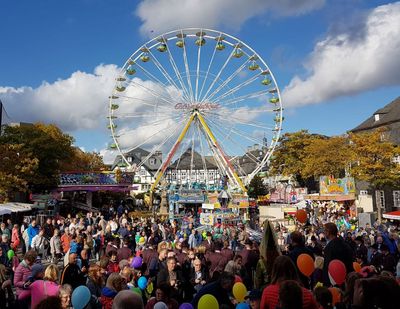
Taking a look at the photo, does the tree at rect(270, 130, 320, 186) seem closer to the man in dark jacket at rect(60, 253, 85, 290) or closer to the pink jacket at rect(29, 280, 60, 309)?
the man in dark jacket at rect(60, 253, 85, 290)

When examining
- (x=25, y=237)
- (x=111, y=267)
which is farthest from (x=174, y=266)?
(x=25, y=237)

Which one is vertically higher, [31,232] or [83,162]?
[83,162]

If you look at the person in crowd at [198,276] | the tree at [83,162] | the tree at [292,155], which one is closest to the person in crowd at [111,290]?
the person in crowd at [198,276]

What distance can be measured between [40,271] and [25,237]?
899 centimetres

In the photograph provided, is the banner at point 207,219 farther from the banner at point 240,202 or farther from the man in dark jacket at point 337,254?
the man in dark jacket at point 337,254

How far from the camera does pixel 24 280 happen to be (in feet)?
22.2

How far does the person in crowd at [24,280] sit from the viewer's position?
6223 millimetres

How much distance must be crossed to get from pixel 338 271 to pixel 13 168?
108 feet

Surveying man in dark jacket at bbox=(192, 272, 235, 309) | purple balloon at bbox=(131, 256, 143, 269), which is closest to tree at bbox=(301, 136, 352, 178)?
purple balloon at bbox=(131, 256, 143, 269)

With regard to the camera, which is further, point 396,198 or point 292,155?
point 292,155

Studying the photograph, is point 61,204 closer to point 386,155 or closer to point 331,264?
point 386,155

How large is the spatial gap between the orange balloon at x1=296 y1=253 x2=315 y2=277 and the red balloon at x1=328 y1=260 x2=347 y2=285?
0.59 m

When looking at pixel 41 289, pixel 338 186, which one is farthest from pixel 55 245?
pixel 338 186

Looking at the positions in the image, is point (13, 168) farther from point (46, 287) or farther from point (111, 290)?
point (111, 290)
